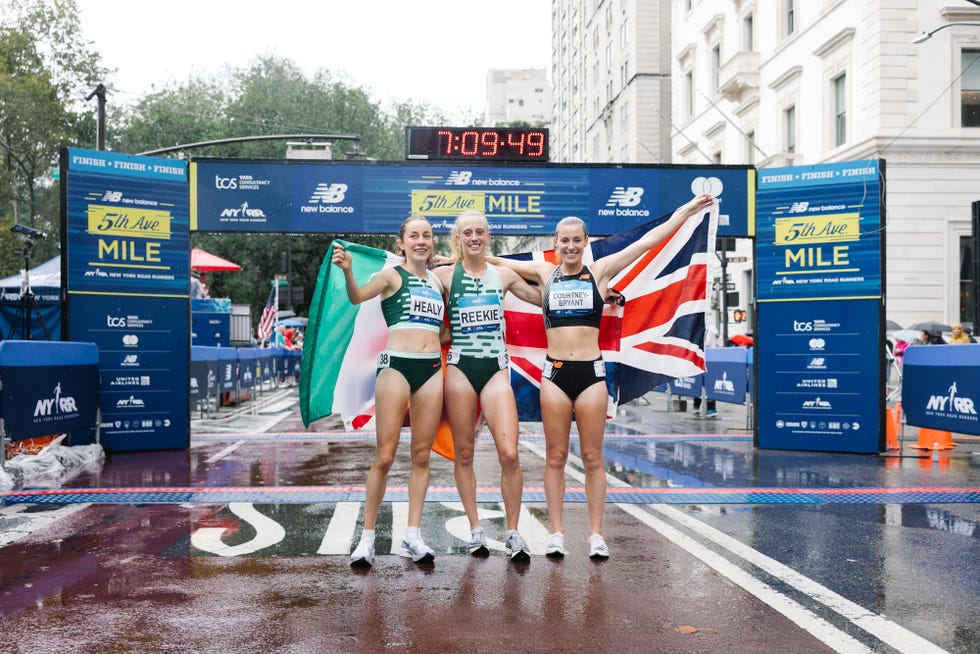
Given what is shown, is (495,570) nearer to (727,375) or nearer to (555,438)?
(555,438)

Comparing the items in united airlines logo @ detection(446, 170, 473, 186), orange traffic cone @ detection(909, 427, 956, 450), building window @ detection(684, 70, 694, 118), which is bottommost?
orange traffic cone @ detection(909, 427, 956, 450)

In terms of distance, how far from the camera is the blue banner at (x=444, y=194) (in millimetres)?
13375

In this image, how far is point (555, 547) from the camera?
6.02 m

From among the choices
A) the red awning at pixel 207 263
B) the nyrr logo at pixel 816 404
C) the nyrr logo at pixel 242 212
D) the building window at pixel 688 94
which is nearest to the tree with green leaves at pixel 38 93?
the red awning at pixel 207 263

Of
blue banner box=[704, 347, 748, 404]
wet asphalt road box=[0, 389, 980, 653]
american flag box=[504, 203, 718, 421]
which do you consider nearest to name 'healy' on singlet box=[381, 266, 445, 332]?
american flag box=[504, 203, 718, 421]

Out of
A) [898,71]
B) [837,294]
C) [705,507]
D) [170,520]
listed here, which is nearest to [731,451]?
[837,294]

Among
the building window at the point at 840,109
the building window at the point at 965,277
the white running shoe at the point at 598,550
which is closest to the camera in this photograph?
→ the white running shoe at the point at 598,550

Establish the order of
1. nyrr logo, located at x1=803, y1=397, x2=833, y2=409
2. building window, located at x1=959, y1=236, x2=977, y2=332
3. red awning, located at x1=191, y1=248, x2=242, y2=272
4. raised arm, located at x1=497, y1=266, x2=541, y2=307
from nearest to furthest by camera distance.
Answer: raised arm, located at x1=497, y1=266, x2=541, y2=307 → nyrr logo, located at x1=803, y1=397, x2=833, y2=409 → red awning, located at x1=191, y1=248, x2=242, y2=272 → building window, located at x1=959, y1=236, x2=977, y2=332

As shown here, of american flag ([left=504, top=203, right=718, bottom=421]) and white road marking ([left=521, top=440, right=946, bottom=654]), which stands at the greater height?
american flag ([left=504, top=203, right=718, bottom=421])

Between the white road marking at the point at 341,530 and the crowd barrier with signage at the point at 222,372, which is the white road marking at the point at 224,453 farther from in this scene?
the white road marking at the point at 341,530

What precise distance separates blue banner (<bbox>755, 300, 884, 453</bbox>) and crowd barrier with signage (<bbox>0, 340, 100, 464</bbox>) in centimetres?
873

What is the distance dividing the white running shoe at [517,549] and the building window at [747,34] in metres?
37.5

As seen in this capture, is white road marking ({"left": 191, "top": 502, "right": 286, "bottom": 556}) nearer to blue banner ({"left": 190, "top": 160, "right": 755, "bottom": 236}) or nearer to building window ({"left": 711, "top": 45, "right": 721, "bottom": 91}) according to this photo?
blue banner ({"left": 190, "top": 160, "right": 755, "bottom": 236})

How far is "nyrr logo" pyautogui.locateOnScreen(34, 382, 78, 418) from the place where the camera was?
1027cm
